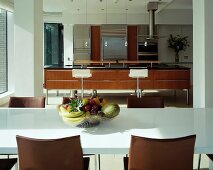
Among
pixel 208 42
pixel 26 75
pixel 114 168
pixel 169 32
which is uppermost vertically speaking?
A: pixel 169 32

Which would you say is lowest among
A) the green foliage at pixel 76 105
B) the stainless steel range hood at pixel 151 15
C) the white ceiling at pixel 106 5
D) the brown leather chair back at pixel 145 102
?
the brown leather chair back at pixel 145 102

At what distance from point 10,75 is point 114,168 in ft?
22.8

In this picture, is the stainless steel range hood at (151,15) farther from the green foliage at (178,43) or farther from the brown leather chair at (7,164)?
the brown leather chair at (7,164)

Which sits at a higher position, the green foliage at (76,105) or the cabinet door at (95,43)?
the cabinet door at (95,43)

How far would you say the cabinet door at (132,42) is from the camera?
13.2 meters

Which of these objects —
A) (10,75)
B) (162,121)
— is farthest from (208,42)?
(10,75)

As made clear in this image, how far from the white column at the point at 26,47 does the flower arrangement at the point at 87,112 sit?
152 inches

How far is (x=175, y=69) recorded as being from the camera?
352 inches

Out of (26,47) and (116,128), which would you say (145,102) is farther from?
(26,47)

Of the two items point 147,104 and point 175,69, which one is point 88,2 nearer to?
point 175,69

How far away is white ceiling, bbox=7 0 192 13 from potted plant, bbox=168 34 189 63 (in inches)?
46.6

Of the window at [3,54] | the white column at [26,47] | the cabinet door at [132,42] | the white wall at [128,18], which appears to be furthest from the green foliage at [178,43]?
the white column at [26,47]

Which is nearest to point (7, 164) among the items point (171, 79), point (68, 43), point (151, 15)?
point (171, 79)

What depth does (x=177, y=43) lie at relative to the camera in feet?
41.2
